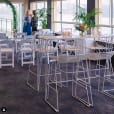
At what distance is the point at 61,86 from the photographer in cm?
518

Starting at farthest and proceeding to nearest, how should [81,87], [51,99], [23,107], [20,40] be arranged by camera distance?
[20,40] → [81,87] → [51,99] → [23,107]

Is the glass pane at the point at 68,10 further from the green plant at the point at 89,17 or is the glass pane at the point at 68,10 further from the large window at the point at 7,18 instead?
the large window at the point at 7,18

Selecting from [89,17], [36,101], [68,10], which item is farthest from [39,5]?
[36,101]

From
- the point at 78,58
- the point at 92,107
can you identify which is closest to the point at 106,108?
the point at 92,107

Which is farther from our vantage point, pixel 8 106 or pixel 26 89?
pixel 26 89

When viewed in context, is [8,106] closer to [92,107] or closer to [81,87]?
[92,107]

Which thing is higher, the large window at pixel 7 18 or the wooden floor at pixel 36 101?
the large window at pixel 7 18

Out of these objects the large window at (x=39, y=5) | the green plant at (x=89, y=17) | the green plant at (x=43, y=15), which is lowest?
the green plant at (x=89, y=17)

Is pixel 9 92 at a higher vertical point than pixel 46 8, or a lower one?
lower

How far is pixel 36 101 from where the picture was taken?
13.9 feet

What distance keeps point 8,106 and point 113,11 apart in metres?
5.39

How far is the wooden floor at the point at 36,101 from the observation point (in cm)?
384

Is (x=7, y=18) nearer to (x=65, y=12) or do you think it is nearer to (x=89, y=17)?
(x=65, y=12)

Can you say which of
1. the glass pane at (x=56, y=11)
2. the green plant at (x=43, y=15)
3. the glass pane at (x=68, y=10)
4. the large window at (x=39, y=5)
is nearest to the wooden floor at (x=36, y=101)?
the glass pane at (x=68, y=10)
